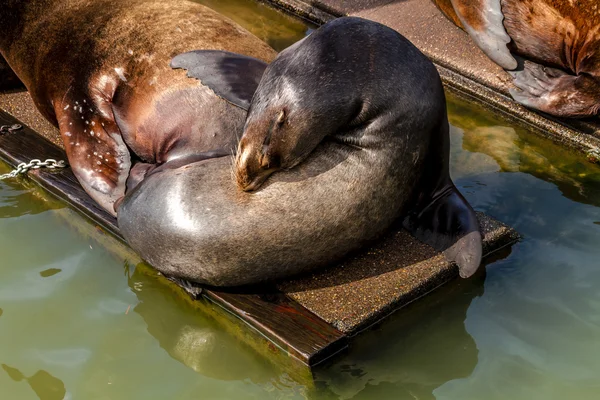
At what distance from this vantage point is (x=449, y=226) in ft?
15.6

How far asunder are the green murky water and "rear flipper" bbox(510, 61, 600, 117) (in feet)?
2.65

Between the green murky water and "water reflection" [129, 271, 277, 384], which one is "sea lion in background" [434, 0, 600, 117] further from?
"water reflection" [129, 271, 277, 384]

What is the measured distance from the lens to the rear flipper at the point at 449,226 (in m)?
4.66

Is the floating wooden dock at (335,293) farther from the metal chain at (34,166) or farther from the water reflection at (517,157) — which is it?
the water reflection at (517,157)

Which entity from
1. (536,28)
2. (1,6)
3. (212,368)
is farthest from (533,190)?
(1,6)

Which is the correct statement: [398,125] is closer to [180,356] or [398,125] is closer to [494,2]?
[180,356]

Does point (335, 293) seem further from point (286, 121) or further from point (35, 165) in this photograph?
point (35, 165)

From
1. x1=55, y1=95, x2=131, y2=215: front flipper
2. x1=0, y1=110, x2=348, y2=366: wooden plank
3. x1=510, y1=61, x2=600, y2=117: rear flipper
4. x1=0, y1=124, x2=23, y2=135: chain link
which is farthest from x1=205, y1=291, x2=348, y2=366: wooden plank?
x1=510, y1=61, x2=600, y2=117: rear flipper

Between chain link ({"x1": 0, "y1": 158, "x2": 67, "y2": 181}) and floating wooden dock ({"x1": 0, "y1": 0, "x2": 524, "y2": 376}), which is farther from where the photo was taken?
chain link ({"x1": 0, "y1": 158, "x2": 67, "y2": 181})

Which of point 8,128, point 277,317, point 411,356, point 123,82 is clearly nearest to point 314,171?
point 277,317

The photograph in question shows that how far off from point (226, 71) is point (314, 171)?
0.85 m

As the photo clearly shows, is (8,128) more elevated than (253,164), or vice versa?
(253,164)

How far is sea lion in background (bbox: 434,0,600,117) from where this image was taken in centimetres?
613

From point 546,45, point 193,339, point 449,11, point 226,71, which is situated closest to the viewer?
point 193,339
